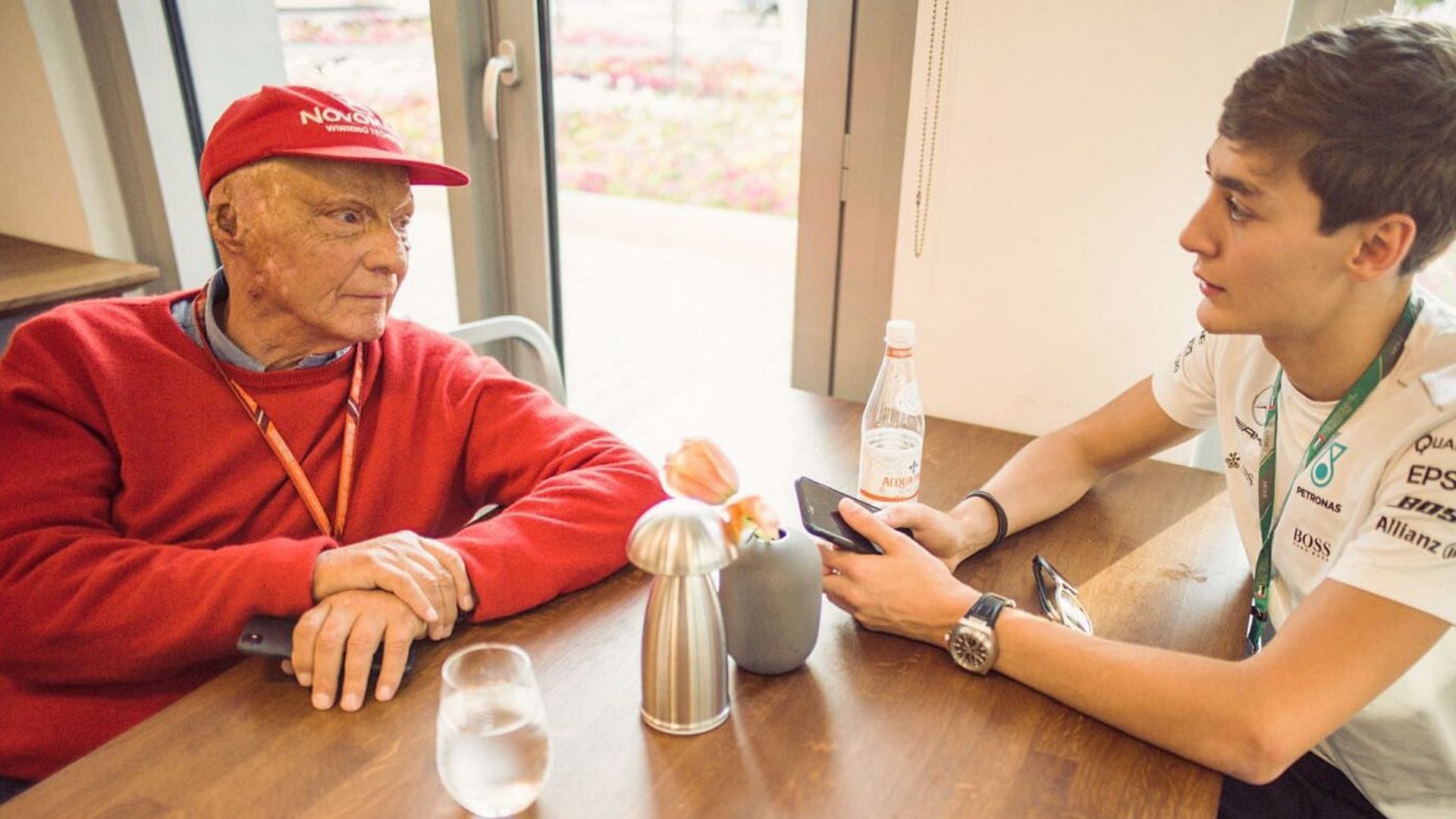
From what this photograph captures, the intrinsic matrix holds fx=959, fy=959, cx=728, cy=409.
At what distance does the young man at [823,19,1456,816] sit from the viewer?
0.90m

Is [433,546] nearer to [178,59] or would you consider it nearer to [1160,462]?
[1160,462]

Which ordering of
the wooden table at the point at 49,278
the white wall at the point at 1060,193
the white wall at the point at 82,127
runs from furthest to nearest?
1. the white wall at the point at 82,127
2. the wooden table at the point at 49,278
3. the white wall at the point at 1060,193

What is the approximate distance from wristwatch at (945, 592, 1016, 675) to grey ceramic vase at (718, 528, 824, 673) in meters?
0.15

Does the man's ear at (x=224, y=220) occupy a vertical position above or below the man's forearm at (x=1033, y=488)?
above

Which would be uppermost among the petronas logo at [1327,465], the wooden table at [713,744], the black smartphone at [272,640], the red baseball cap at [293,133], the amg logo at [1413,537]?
the red baseball cap at [293,133]

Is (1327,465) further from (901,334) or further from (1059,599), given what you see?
(901,334)

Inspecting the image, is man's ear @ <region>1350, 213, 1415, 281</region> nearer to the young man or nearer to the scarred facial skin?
the young man

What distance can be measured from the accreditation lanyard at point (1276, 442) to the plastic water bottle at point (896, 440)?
1.46 feet

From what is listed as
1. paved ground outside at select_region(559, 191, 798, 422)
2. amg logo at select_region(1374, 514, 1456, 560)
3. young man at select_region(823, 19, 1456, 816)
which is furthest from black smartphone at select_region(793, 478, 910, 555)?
paved ground outside at select_region(559, 191, 798, 422)

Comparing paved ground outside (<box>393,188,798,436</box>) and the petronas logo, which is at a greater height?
the petronas logo

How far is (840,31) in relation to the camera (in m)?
1.92

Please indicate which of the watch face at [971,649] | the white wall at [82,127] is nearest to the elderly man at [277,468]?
the watch face at [971,649]

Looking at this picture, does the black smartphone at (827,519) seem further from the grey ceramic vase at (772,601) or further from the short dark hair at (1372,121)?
the short dark hair at (1372,121)

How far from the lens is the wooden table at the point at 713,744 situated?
829 mm
